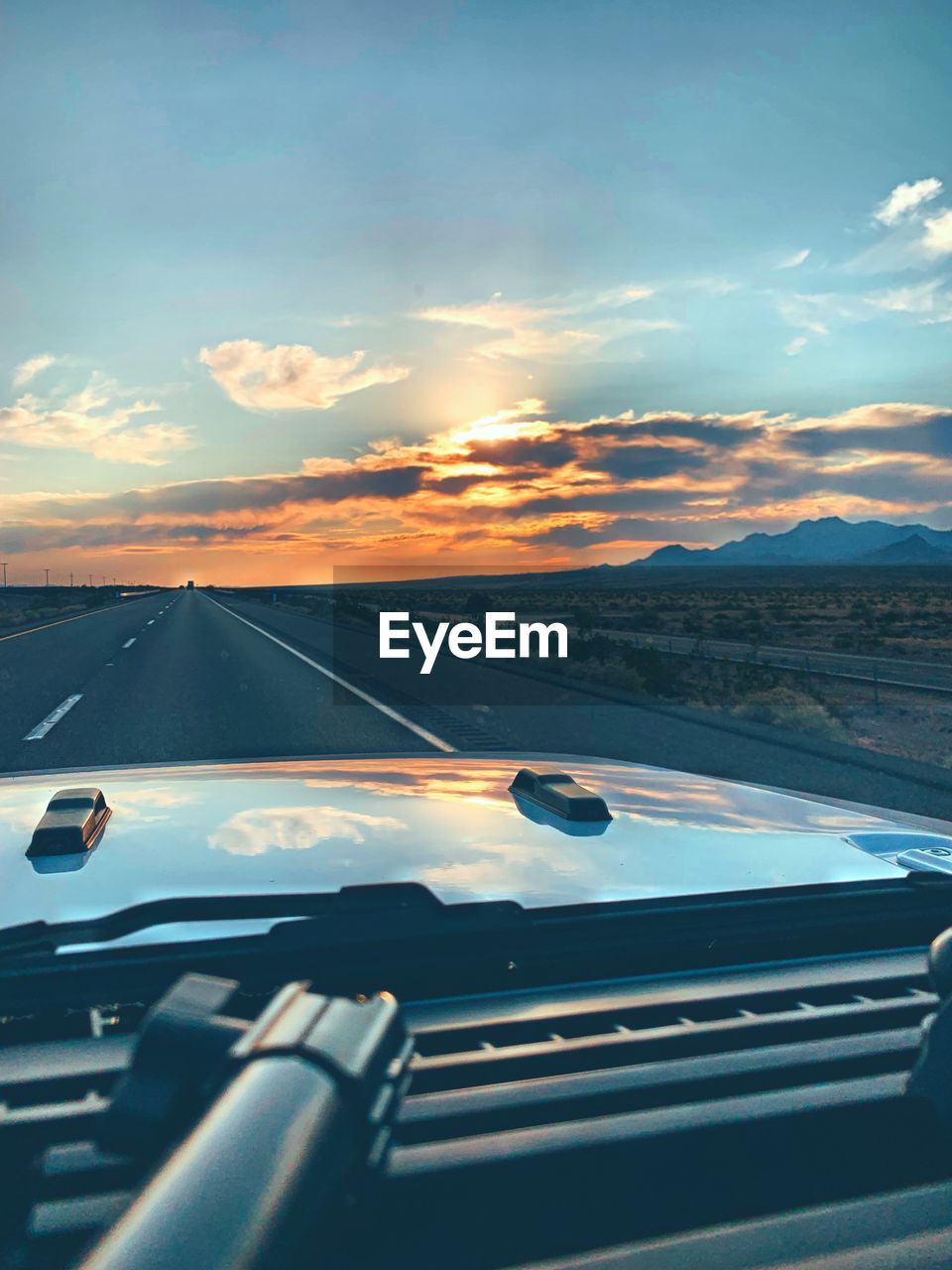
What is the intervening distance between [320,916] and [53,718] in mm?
12687

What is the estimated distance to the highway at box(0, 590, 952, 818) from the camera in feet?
35.2

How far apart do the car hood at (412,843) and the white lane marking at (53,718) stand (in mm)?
8785

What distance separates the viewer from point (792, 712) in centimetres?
1548

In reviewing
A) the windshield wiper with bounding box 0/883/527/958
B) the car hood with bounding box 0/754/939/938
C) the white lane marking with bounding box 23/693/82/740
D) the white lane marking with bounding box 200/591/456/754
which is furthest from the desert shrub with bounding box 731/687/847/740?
the windshield wiper with bounding box 0/883/527/958

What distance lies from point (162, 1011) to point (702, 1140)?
2.65ft

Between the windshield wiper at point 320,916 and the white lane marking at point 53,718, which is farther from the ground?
the windshield wiper at point 320,916

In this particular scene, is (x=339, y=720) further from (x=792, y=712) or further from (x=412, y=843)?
(x=412, y=843)

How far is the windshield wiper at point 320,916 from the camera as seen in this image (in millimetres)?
1962

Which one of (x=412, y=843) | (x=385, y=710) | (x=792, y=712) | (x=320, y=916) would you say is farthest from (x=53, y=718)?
(x=320, y=916)

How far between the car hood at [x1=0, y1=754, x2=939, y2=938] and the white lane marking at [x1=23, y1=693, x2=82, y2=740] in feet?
28.8

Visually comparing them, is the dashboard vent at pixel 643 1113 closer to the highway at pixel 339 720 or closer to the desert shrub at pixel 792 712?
the highway at pixel 339 720

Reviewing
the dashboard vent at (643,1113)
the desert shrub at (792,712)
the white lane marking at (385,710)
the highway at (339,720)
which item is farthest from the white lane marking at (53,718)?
the dashboard vent at (643,1113)

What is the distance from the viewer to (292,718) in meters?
13.5

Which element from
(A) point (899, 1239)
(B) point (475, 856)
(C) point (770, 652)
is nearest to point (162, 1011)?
(A) point (899, 1239)
